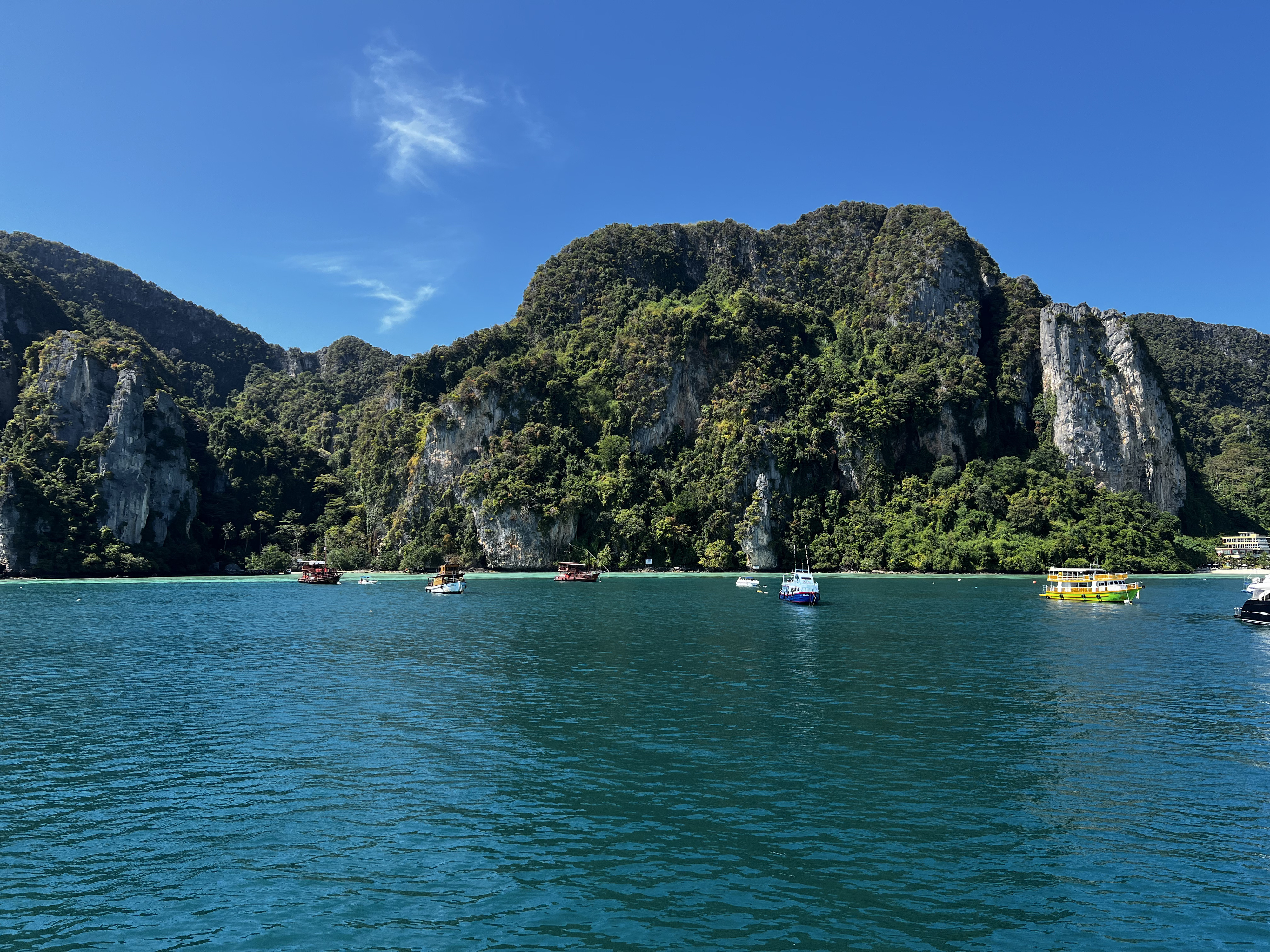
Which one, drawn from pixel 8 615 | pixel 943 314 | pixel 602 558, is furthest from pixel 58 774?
pixel 943 314

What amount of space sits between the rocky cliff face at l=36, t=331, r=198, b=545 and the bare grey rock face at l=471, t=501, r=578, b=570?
70845 mm

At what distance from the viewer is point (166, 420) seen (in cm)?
17550

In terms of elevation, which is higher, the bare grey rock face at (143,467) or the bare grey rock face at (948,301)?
the bare grey rock face at (948,301)

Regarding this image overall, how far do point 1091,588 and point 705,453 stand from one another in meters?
96.1

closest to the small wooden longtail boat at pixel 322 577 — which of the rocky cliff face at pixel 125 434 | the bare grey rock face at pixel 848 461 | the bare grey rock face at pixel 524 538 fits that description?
the bare grey rock face at pixel 524 538

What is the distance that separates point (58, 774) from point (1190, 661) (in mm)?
54832

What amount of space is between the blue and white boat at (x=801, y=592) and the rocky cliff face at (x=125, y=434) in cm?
14125

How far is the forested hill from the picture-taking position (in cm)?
14800

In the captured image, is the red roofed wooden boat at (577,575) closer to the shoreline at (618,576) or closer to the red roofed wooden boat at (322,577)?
the shoreline at (618,576)

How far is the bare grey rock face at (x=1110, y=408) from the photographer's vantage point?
16212 cm

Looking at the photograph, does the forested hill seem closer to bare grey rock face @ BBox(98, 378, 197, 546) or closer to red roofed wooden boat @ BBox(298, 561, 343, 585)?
bare grey rock face @ BBox(98, 378, 197, 546)

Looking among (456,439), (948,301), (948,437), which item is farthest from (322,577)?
(948,301)

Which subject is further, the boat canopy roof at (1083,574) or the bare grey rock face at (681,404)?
the bare grey rock face at (681,404)

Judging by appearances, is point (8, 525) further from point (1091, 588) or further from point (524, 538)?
point (1091, 588)
